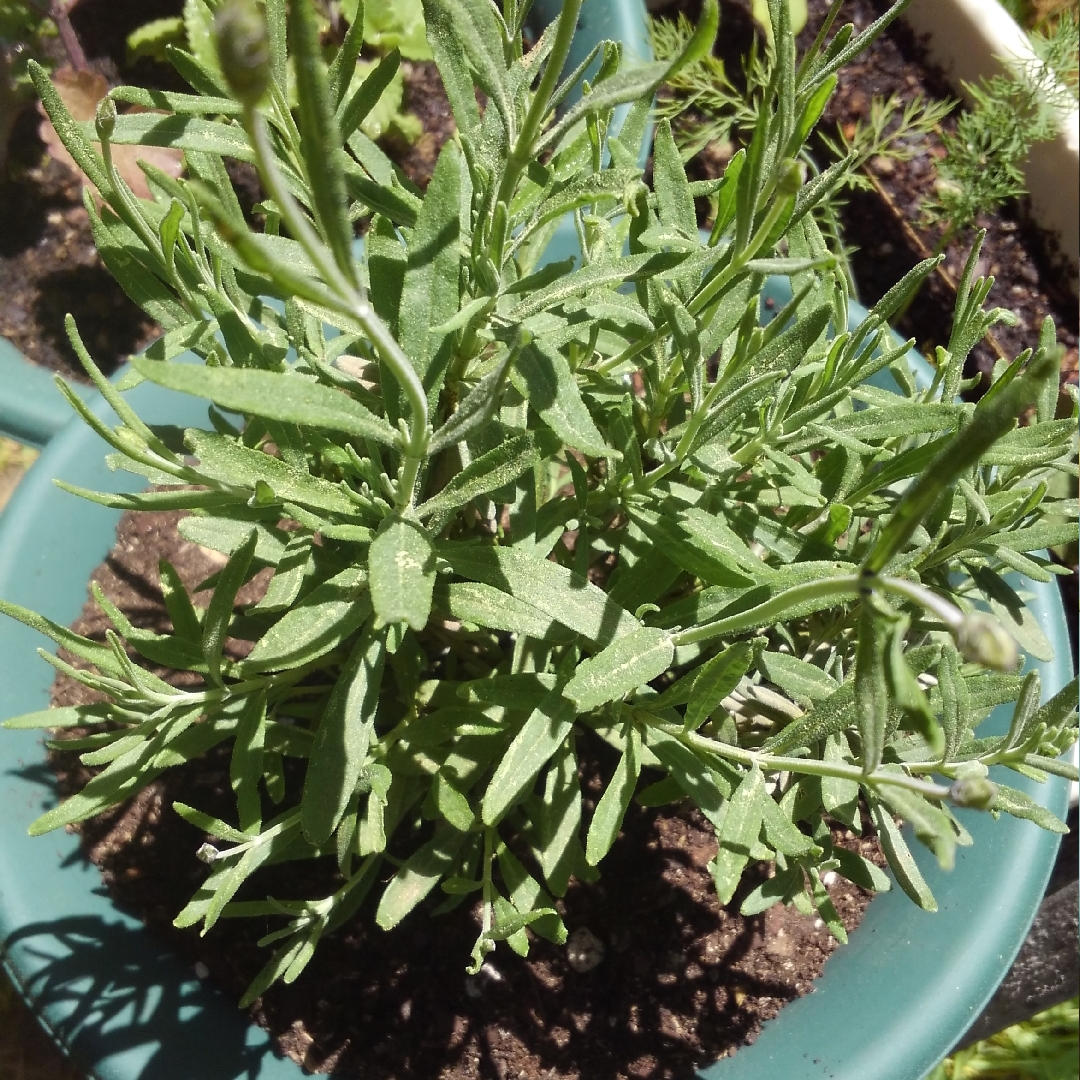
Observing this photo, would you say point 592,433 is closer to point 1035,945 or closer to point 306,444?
point 306,444

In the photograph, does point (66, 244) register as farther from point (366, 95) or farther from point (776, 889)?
point (776, 889)

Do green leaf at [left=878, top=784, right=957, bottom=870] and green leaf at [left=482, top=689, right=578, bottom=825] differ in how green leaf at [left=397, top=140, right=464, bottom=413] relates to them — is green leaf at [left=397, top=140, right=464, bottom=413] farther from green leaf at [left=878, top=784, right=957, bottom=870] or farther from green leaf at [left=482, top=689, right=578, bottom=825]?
green leaf at [left=878, top=784, right=957, bottom=870]

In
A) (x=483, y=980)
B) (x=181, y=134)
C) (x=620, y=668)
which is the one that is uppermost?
(x=181, y=134)

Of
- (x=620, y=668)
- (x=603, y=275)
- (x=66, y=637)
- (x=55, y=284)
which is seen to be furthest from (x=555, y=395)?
(x=55, y=284)

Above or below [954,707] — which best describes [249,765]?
below

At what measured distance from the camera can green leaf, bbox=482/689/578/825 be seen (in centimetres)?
64

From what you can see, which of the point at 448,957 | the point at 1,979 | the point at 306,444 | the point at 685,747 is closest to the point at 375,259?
the point at 306,444

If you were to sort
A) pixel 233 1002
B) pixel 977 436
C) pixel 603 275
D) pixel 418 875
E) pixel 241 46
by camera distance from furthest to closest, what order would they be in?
pixel 233 1002
pixel 418 875
pixel 603 275
pixel 977 436
pixel 241 46

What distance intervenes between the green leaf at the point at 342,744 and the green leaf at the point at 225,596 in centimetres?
10

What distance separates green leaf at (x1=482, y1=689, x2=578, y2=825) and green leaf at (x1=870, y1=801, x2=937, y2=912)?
0.82 feet

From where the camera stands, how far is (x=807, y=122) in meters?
0.54

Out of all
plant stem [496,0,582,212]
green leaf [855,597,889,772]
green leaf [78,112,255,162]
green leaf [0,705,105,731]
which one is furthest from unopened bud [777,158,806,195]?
green leaf [0,705,105,731]

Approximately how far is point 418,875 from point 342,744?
239 mm

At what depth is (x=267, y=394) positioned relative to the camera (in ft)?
1.47
